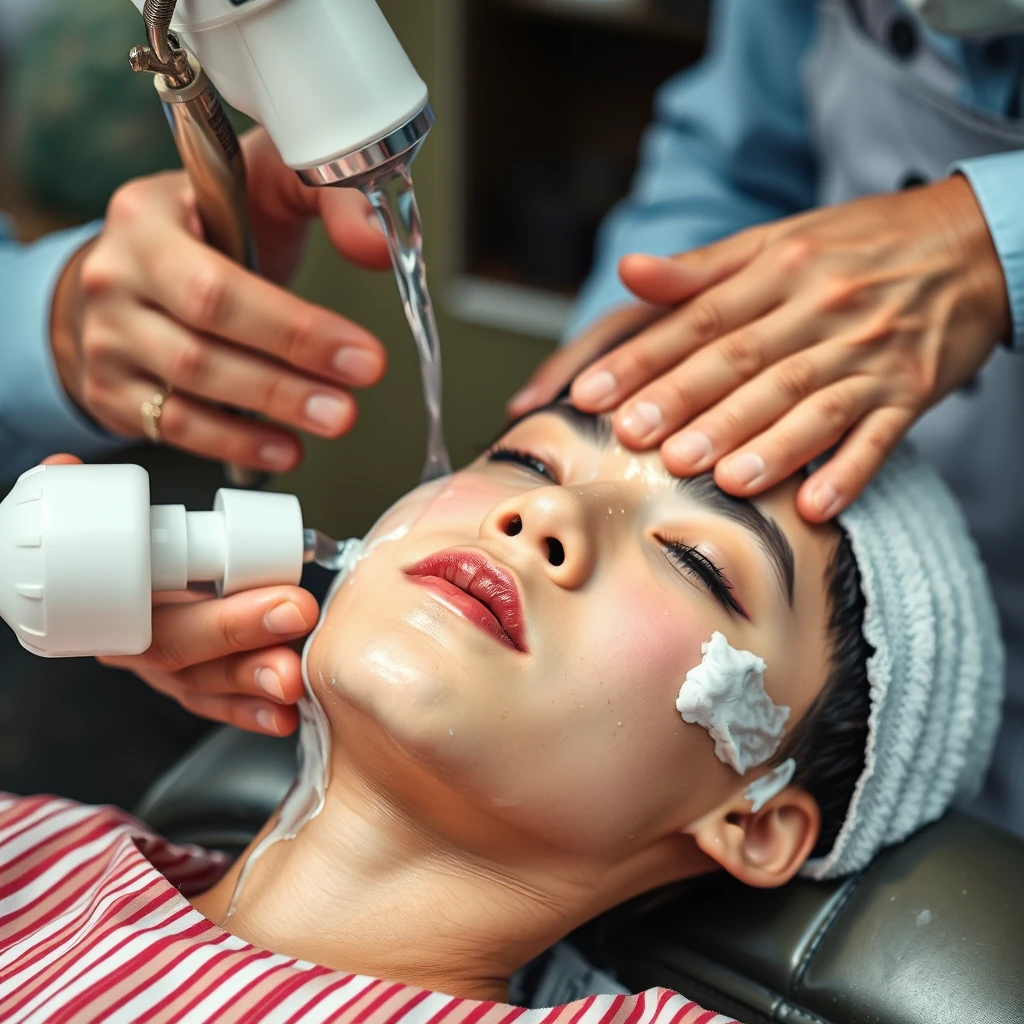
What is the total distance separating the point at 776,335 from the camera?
1.06 meters

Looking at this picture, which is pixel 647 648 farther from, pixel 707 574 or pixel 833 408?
pixel 833 408

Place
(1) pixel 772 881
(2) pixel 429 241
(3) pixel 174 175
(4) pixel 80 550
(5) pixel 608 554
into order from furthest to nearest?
(2) pixel 429 241 < (3) pixel 174 175 < (1) pixel 772 881 < (5) pixel 608 554 < (4) pixel 80 550

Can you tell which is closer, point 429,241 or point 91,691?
point 91,691

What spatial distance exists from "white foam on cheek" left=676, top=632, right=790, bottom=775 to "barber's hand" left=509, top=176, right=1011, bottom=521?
0.16 m

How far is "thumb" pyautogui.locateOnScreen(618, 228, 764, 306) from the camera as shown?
3.50 feet

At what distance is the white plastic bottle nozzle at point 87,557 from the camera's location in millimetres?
819

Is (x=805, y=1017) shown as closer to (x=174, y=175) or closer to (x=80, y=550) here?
(x=80, y=550)

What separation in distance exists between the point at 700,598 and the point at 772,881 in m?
0.29

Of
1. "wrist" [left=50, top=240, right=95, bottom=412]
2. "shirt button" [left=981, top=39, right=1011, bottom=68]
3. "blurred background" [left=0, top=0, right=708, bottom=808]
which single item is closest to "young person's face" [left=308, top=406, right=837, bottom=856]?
"wrist" [left=50, top=240, right=95, bottom=412]

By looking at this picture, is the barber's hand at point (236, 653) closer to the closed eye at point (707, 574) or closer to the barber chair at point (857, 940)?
the closed eye at point (707, 574)

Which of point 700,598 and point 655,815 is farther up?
point 700,598

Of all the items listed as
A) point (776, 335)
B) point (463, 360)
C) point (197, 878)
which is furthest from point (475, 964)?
point (463, 360)

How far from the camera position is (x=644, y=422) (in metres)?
1.03

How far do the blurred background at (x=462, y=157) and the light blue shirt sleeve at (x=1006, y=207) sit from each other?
3.76 feet
